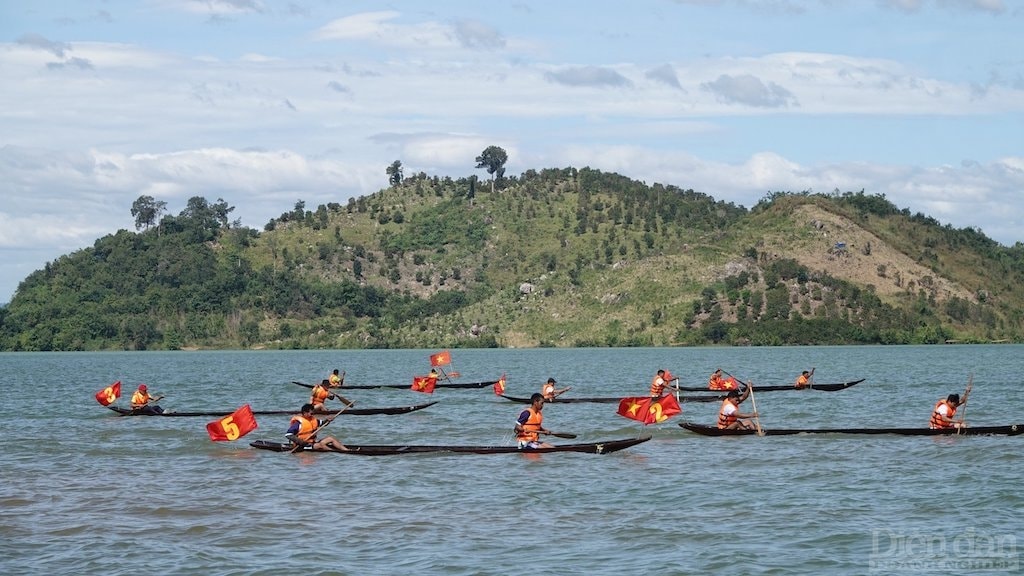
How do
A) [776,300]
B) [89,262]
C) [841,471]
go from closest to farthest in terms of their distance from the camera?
[841,471]
[776,300]
[89,262]

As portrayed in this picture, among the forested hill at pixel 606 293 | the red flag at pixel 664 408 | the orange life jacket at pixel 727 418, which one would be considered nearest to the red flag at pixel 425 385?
the orange life jacket at pixel 727 418

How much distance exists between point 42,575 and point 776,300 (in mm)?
143323

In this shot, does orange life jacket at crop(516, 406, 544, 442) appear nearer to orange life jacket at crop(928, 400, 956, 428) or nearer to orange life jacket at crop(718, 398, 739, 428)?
orange life jacket at crop(718, 398, 739, 428)

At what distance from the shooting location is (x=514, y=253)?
652ft

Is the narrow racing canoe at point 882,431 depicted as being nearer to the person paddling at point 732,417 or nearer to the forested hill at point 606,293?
the person paddling at point 732,417

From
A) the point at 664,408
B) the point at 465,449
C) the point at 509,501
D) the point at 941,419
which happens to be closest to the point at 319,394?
the point at 465,449

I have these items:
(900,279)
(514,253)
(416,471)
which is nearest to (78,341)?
(514,253)

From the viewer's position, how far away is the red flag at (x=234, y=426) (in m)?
37.7

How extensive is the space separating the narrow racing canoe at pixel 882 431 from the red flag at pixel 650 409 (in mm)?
4300

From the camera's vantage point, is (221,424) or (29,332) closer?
(221,424)

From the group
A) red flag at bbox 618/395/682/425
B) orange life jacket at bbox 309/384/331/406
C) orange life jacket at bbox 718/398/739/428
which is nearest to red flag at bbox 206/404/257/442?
red flag at bbox 618/395/682/425

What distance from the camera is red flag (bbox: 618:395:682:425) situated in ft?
123

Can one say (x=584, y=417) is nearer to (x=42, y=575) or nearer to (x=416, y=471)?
(x=416, y=471)

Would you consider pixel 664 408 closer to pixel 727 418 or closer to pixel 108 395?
pixel 727 418
